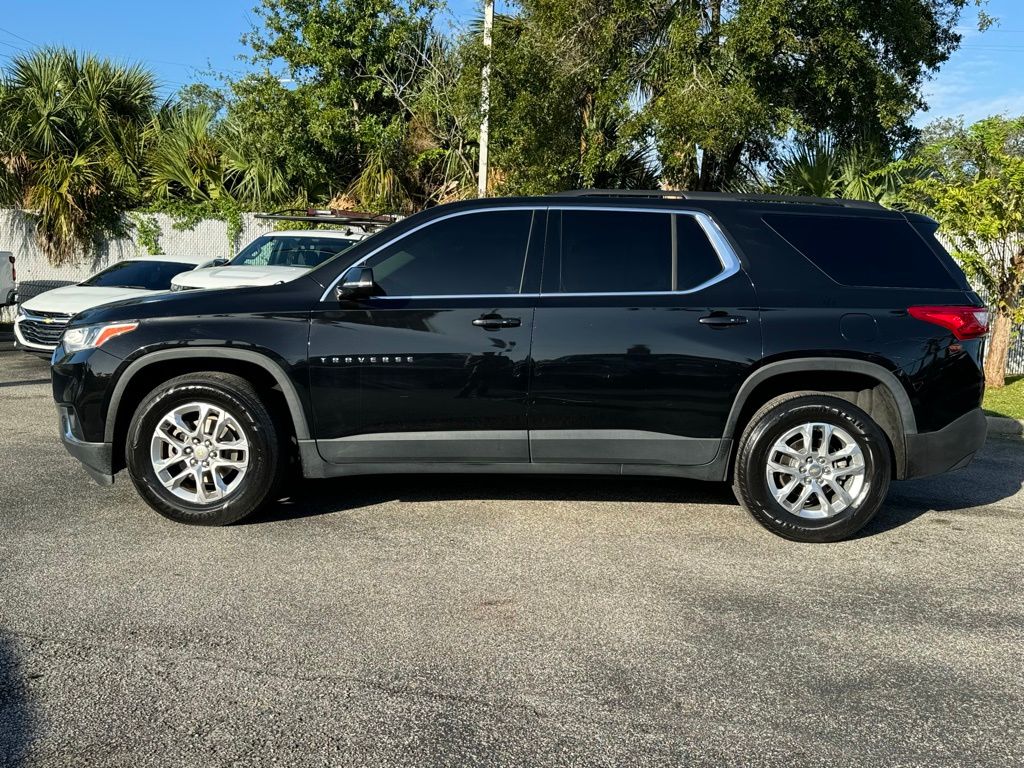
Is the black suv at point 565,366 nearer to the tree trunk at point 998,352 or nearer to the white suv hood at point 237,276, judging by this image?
the white suv hood at point 237,276

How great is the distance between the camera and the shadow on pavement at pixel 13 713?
279cm

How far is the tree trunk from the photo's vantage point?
11.2 metres

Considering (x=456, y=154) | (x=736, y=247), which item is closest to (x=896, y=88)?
(x=456, y=154)

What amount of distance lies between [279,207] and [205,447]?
15.0m

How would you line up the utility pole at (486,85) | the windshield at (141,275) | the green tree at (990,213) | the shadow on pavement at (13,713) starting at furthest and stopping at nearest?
the utility pole at (486,85) < the windshield at (141,275) < the green tree at (990,213) < the shadow on pavement at (13,713)

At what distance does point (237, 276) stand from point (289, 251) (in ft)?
4.26

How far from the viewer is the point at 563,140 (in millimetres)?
14555

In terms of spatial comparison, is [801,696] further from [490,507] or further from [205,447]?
[205,447]

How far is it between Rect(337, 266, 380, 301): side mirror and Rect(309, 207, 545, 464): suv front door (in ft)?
0.16

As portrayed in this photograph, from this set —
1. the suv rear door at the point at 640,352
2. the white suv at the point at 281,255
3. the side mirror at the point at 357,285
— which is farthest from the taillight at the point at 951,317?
the white suv at the point at 281,255

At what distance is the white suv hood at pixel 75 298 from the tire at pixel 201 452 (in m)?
6.64

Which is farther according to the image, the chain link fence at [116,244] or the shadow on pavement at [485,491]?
the chain link fence at [116,244]

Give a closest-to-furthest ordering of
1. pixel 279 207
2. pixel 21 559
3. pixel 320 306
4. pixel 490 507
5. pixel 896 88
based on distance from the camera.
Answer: pixel 21 559
pixel 320 306
pixel 490 507
pixel 896 88
pixel 279 207

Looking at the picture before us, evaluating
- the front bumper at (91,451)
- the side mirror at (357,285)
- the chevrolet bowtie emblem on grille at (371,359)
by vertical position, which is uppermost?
the side mirror at (357,285)
